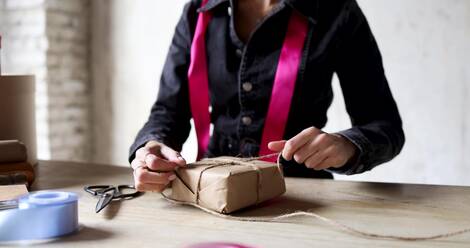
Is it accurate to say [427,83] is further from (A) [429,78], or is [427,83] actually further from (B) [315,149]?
(B) [315,149]

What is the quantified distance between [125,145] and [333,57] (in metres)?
1.38

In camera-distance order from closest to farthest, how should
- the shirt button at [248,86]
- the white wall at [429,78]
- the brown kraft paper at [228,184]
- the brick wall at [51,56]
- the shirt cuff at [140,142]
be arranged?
the brown kraft paper at [228,184]
the shirt cuff at [140,142]
the shirt button at [248,86]
the white wall at [429,78]
the brick wall at [51,56]

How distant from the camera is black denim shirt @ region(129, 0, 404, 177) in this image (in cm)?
93

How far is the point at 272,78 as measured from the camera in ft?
3.10

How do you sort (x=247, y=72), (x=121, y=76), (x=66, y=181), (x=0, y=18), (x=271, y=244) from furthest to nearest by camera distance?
1. (x=121, y=76)
2. (x=0, y=18)
3. (x=247, y=72)
4. (x=66, y=181)
5. (x=271, y=244)

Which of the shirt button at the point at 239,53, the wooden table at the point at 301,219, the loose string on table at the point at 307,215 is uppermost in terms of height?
the shirt button at the point at 239,53

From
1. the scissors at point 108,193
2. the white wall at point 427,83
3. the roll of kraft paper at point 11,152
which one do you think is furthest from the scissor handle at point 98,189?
the white wall at point 427,83

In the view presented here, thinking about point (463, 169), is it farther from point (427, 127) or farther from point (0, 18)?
point (0, 18)

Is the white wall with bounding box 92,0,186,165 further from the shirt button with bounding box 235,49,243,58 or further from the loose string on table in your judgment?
the loose string on table

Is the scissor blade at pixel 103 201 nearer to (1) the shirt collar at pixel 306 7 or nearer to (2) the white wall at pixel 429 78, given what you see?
(1) the shirt collar at pixel 306 7

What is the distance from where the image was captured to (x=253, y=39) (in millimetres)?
949

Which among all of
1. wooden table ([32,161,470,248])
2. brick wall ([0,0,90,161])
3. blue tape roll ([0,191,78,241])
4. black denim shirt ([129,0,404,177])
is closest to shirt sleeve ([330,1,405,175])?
black denim shirt ([129,0,404,177])

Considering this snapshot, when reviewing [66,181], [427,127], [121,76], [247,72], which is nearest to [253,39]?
[247,72]

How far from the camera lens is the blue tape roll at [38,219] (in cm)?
51
